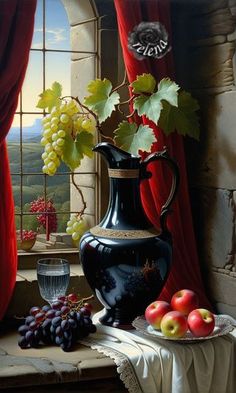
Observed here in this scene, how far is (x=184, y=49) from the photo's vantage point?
3260 millimetres

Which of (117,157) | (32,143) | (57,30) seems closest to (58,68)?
Result: (57,30)

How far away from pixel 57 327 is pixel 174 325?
427mm

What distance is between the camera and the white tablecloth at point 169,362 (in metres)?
2.57

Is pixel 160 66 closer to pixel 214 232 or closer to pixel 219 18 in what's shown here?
pixel 219 18

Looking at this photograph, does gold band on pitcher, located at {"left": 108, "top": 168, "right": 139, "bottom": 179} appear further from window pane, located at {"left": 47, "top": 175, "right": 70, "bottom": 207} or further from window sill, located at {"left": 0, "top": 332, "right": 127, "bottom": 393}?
window pane, located at {"left": 47, "top": 175, "right": 70, "bottom": 207}

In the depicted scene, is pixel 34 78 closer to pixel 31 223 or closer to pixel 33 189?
pixel 33 189

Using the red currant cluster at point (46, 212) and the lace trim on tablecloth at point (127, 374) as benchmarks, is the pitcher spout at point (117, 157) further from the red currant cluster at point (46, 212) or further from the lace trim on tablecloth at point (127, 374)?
the lace trim on tablecloth at point (127, 374)

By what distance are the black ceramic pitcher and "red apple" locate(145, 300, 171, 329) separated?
3.4 inches

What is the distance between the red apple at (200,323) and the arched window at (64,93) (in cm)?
82

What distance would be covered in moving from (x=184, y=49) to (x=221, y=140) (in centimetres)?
48

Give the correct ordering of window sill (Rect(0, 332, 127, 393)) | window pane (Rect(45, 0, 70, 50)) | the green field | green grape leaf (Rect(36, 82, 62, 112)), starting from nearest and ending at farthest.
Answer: window sill (Rect(0, 332, 127, 393)) → green grape leaf (Rect(36, 82, 62, 112)) → the green field → window pane (Rect(45, 0, 70, 50))

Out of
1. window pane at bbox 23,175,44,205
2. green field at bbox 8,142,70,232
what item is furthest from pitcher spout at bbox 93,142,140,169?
window pane at bbox 23,175,44,205

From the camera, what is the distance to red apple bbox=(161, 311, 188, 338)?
2631mm

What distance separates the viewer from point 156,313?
2.70 m
